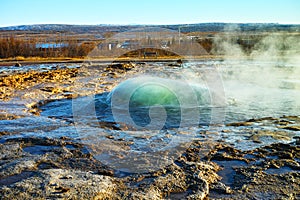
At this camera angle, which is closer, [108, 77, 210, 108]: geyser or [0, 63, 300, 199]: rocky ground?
[0, 63, 300, 199]: rocky ground

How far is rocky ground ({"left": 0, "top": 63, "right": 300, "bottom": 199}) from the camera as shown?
2975mm

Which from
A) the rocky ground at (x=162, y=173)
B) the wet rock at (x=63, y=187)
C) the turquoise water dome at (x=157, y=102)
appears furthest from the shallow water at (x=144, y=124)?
the wet rock at (x=63, y=187)

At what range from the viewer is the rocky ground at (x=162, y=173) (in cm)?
297

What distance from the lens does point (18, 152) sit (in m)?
4.07

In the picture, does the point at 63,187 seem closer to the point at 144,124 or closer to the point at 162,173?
the point at 162,173

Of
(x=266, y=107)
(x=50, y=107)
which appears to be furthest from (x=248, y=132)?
(x=50, y=107)

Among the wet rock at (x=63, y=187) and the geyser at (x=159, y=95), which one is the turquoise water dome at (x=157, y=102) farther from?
the wet rock at (x=63, y=187)

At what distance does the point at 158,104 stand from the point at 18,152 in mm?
3171

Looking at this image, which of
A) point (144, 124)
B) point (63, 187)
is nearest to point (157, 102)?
point (144, 124)

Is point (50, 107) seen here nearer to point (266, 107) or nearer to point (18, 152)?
point (18, 152)

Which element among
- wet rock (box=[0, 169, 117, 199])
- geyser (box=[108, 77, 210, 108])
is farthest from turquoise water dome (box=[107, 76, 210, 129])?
wet rock (box=[0, 169, 117, 199])

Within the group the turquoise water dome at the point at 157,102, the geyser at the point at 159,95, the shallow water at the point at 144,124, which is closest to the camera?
the shallow water at the point at 144,124

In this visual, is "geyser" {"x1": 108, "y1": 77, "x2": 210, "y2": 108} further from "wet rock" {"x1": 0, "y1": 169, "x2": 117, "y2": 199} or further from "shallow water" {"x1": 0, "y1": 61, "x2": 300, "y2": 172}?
"wet rock" {"x1": 0, "y1": 169, "x2": 117, "y2": 199}

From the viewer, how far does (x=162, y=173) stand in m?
3.42
